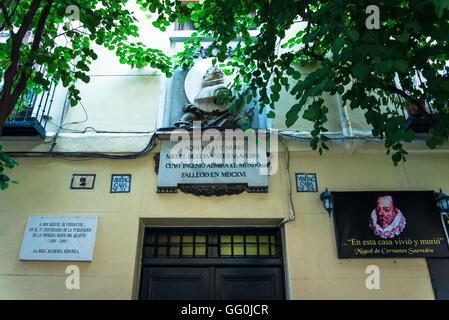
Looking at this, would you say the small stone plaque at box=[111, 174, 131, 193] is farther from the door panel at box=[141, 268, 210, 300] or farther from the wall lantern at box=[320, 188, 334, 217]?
the wall lantern at box=[320, 188, 334, 217]

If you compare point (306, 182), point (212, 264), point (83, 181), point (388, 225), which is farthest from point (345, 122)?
point (83, 181)

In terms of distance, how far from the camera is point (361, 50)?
268 centimetres

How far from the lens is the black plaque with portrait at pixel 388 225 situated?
4.63 meters

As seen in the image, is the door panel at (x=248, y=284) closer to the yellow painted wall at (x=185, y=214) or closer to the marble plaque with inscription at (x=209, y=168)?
the yellow painted wall at (x=185, y=214)

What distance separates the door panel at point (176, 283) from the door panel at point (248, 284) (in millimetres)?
225

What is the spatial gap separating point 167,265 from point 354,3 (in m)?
4.31

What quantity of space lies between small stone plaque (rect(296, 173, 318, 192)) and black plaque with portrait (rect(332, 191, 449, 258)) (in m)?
0.35

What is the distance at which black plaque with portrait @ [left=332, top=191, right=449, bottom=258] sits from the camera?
4633 millimetres

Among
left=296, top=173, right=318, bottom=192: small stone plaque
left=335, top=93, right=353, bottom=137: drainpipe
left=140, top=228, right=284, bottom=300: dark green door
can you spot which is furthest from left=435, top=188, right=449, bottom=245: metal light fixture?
left=140, top=228, right=284, bottom=300: dark green door

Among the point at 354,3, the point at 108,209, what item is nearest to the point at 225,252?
the point at 108,209

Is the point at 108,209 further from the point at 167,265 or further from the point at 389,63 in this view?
the point at 389,63

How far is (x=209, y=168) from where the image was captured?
16.9 feet

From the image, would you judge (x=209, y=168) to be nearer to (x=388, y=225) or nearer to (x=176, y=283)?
(x=176, y=283)

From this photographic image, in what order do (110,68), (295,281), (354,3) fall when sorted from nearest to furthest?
(354,3)
(295,281)
(110,68)
